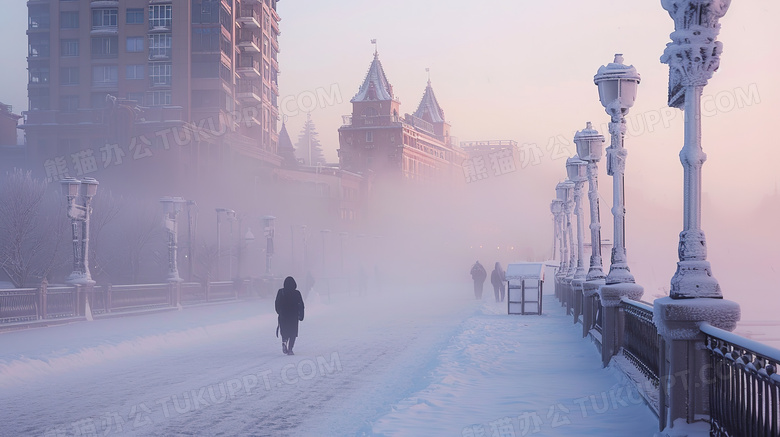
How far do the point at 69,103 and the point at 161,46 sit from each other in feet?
31.7

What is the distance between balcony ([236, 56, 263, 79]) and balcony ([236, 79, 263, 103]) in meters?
0.82

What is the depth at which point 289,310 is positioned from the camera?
59.7ft

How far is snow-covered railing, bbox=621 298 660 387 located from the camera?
32.8 feet

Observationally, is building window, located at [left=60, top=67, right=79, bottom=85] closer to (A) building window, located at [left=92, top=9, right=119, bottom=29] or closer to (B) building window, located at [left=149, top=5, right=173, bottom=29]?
(A) building window, located at [left=92, top=9, right=119, bottom=29]

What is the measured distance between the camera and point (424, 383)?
43.3 ft

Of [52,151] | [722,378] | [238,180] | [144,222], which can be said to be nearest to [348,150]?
[238,180]

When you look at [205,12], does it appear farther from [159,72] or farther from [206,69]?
[159,72]

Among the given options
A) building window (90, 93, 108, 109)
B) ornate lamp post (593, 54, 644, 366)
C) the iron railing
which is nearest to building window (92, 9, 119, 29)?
building window (90, 93, 108, 109)

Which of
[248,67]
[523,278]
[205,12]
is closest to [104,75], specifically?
[205,12]

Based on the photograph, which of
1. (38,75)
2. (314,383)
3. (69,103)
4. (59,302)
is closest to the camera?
(314,383)

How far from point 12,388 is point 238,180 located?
6619 cm

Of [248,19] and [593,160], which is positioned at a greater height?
[248,19]

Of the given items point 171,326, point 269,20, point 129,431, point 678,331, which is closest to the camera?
point 678,331

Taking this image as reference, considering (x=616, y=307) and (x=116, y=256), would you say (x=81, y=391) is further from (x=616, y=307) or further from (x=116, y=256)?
(x=116, y=256)
